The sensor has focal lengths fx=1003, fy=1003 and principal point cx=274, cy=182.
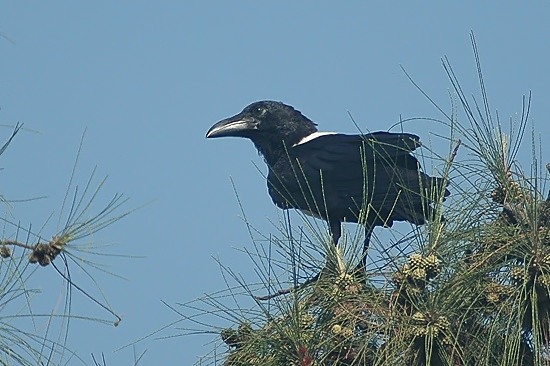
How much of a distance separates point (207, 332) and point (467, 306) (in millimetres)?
1044

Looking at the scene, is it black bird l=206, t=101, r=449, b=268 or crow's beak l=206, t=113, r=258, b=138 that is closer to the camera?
black bird l=206, t=101, r=449, b=268

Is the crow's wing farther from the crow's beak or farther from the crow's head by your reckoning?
the crow's beak

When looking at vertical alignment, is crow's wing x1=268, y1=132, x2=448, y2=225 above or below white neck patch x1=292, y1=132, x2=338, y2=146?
below

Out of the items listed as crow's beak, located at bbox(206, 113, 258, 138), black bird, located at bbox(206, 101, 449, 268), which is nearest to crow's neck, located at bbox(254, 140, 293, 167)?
black bird, located at bbox(206, 101, 449, 268)

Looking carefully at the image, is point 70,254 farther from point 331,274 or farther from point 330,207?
point 330,207

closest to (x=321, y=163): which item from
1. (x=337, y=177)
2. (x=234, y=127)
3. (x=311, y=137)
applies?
(x=337, y=177)

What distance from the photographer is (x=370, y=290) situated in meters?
3.64

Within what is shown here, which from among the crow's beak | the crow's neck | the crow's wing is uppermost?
the crow's beak

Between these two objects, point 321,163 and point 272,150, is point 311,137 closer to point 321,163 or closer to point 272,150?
point 272,150

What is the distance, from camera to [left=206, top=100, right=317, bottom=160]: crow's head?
7.78 metres

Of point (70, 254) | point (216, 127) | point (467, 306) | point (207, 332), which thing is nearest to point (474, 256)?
point (467, 306)

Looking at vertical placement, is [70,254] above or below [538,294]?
above

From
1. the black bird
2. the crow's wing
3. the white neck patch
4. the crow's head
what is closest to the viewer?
the black bird

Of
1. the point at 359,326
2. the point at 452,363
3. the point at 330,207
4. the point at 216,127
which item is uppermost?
the point at 216,127
